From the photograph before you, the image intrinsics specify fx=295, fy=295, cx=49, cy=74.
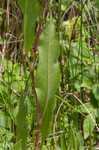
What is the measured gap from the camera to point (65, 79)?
140cm

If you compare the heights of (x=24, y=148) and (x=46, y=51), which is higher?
(x=46, y=51)

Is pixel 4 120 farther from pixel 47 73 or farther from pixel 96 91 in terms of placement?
pixel 47 73

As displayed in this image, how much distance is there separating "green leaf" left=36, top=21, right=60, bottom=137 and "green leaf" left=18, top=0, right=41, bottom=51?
0.07 feet

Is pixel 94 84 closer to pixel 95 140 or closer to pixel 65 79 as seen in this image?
pixel 65 79

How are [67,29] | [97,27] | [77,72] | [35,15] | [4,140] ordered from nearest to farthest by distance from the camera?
[35,15] → [4,140] → [97,27] → [77,72] → [67,29]

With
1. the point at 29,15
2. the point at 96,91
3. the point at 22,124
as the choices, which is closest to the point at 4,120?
the point at 96,91

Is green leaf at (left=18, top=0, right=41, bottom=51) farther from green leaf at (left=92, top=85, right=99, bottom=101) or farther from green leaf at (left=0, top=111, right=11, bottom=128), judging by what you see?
green leaf at (left=92, top=85, right=99, bottom=101)

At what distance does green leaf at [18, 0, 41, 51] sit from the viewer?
0.45 metres

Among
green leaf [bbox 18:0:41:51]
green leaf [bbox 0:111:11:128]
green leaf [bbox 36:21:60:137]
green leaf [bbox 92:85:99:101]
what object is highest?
green leaf [bbox 18:0:41:51]

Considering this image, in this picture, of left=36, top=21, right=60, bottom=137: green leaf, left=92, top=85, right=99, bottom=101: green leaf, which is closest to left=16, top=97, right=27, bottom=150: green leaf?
left=36, top=21, right=60, bottom=137: green leaf

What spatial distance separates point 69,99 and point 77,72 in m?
0.17

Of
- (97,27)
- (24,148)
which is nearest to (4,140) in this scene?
(24,148)

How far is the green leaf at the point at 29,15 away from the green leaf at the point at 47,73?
0.07 ft

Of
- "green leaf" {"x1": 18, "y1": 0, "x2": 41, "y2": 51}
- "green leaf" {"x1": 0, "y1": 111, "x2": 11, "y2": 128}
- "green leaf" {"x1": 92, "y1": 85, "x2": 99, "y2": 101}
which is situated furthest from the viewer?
"green leaf" {"x1": 92, "y1": 85, "x2": 99, "y2": 101}
